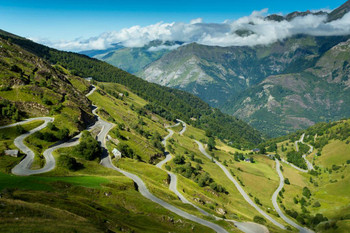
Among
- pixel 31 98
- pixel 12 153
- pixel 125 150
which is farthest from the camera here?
pixel 31 98

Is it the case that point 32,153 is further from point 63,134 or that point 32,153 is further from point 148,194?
point 148,194

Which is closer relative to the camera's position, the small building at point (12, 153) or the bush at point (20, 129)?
the small building at point (12, 153)

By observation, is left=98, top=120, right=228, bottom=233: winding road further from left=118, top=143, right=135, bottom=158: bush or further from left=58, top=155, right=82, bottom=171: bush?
left=58, top=155, right=82, bottom=171: bush

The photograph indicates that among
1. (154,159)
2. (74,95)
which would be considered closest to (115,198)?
(154,159)

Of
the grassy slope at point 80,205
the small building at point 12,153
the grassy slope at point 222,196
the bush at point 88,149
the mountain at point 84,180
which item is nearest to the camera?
the grassy slope at point 80,205

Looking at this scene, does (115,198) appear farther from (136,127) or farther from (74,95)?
(136,127)

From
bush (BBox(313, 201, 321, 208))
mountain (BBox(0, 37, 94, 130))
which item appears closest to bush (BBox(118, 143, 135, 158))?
mountain (BBox(0, 37, 94, 130))

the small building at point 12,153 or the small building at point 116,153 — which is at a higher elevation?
the small building at point 12,153

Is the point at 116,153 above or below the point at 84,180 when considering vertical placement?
below

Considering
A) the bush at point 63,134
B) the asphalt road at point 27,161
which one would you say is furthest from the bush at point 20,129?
the bush at point 63,134

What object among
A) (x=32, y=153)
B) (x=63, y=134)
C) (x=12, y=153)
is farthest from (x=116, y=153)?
(x=12, y=153)

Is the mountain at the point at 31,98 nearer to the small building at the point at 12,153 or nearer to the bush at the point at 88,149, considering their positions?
the bush at the point at 88,149

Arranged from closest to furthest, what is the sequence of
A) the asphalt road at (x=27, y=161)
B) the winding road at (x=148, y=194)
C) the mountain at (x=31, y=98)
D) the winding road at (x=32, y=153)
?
the winding road at (x=148, y=194) → the asphalt road at (x=27, y=161) → the winding road at (x=32, y=153) → the mountain at (x=31, y=98)
